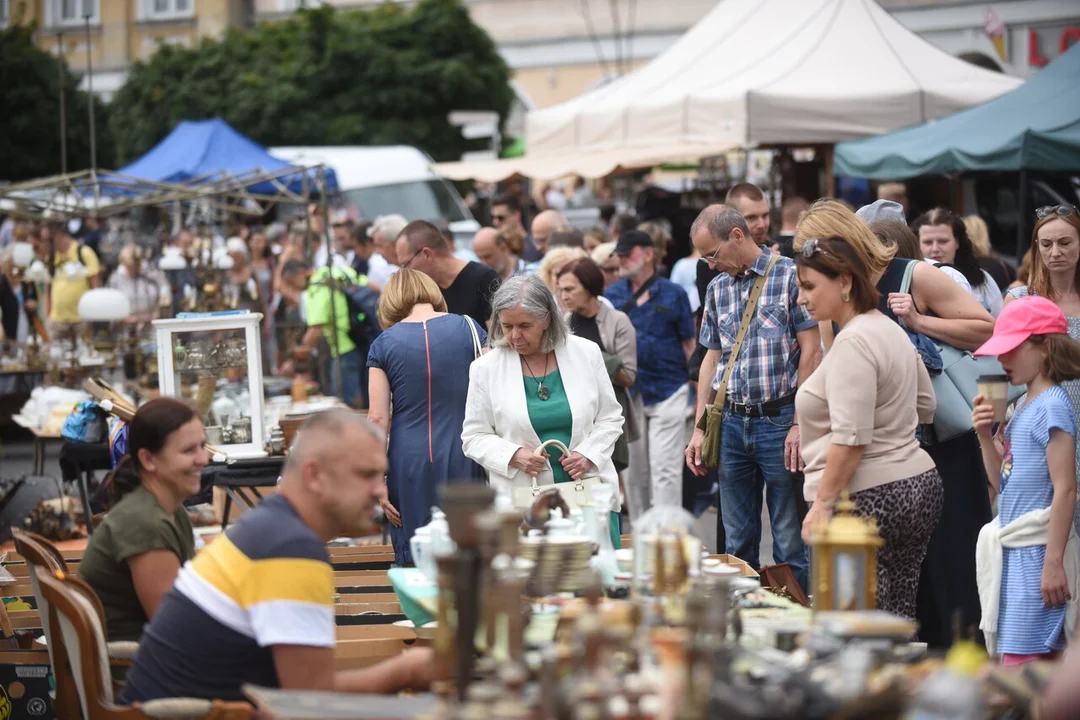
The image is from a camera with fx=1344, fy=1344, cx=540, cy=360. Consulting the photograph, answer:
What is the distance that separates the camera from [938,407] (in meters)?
5.41

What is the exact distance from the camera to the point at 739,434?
239 inches

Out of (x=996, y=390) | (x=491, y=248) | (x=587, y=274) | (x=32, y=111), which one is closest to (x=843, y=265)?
(x=996, y=390)

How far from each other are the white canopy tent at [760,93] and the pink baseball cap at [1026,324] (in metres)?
8.70

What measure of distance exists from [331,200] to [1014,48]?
14.6 meters

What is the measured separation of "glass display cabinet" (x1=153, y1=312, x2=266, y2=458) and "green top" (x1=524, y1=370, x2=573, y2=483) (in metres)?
2.67

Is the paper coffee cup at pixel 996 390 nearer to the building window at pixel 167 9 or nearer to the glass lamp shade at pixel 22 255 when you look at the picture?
the glass lamp shade at pixel 22 255

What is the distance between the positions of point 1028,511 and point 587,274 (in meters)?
3.63

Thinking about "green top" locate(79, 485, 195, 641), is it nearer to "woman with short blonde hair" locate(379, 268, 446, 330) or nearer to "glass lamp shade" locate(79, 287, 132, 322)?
"woman with short blonde hair" locate(379, 268, 446, 330)

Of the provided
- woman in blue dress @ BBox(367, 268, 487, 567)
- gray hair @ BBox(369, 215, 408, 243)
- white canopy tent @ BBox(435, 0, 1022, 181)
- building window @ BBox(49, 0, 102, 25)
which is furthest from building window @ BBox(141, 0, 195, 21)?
woman in blue dress @ BBox(367, 268, 487, 567)

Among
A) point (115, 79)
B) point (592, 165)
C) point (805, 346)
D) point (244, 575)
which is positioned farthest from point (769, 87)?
point (115, 79)

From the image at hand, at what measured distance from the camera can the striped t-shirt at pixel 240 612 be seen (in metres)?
3.23

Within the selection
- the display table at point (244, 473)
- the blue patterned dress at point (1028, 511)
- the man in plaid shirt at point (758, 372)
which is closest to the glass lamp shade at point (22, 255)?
the display table at point (244, 473)

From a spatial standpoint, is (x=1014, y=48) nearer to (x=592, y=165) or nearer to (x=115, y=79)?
(x=592, y=165)

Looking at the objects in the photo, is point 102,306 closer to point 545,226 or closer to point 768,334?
point 545,226
